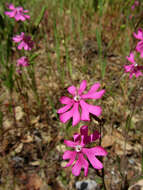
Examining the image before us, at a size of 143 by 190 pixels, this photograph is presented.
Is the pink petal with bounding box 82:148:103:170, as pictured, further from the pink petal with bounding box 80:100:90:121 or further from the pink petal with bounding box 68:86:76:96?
the pink petal with bounding box 68:86:76:96

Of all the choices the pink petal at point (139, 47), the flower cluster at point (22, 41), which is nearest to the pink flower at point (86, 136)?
the pink petal at point (139, 47)

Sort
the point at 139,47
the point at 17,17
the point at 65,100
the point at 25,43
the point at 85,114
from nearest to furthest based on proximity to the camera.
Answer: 1. the point at 85,114
2. the point at 65,100
3. the point at 139,47
4. the point at 25,43
5. the point at 17,17

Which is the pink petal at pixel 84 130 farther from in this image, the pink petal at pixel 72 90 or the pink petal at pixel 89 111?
the pink petal at pixel 72 90

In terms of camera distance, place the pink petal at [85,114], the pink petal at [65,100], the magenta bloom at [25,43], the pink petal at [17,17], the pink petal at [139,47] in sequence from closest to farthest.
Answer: the pink petal at [85,114] < the pink petal at [65,100] < the pink petal at [139,47] < the magenta bloom at [25,43] < the pink petal at [17,17]

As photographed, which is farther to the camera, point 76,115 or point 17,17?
point 17,17

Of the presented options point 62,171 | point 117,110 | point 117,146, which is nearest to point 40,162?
point 62,171

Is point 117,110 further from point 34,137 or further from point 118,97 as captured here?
point 34,137

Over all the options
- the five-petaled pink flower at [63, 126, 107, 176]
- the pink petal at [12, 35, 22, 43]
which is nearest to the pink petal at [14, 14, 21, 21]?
the pink petal at [12, 35, 22, 43]

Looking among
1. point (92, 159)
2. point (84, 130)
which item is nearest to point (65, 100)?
point (84, 130)

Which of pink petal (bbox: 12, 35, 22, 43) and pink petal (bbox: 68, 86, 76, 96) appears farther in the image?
pink petal (bbox: 12, 35, 22, 43)

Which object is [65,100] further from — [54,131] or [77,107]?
[54,131]

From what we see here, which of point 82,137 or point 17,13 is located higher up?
point 17,13

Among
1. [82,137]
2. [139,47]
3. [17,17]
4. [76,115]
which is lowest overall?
[82,137]
